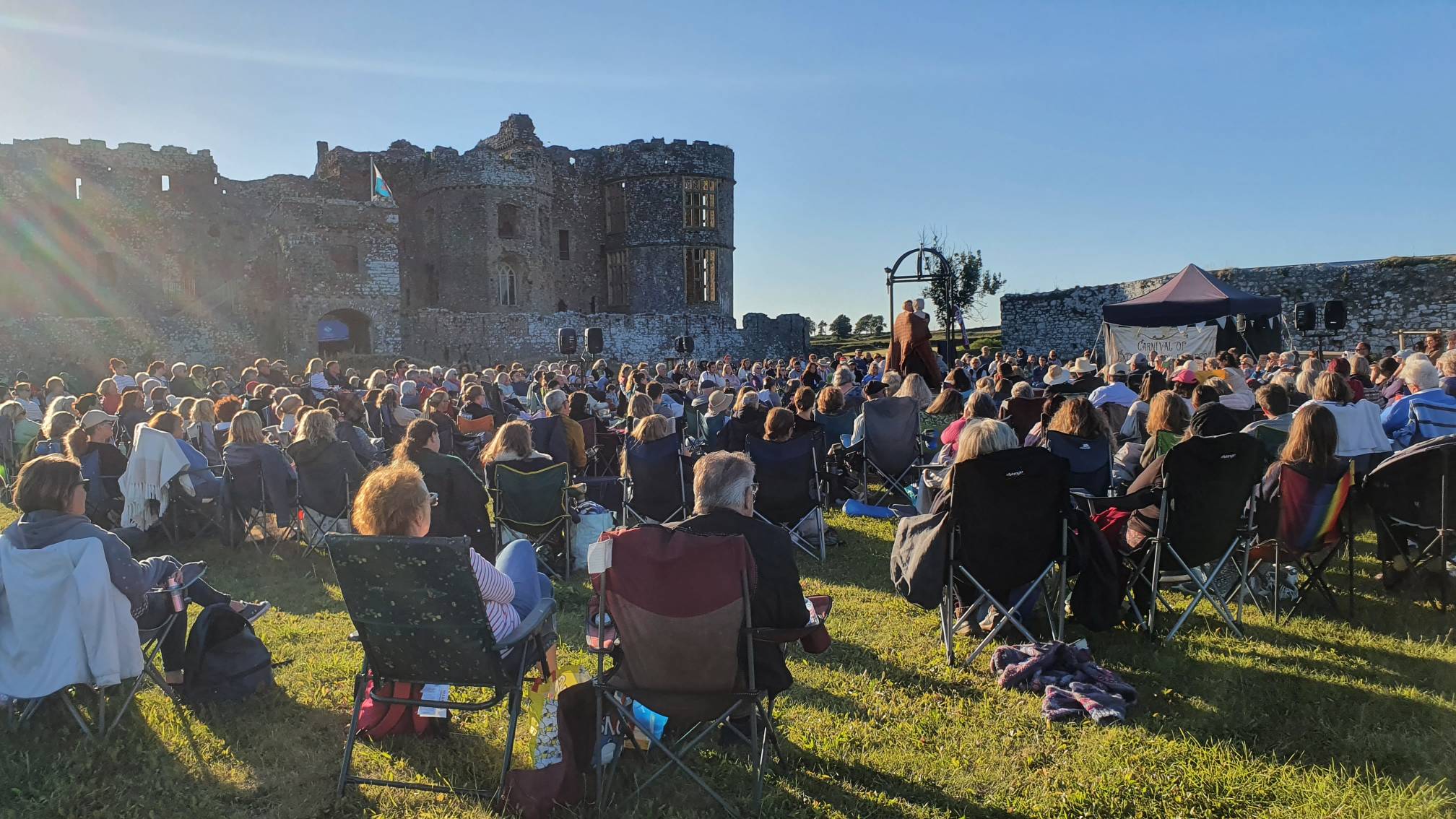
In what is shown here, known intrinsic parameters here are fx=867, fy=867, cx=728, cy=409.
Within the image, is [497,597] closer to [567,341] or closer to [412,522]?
[412,522]

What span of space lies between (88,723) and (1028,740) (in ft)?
13.6

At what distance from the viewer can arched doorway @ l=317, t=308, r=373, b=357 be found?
93.9 ft

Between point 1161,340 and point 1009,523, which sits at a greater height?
point 1161,340

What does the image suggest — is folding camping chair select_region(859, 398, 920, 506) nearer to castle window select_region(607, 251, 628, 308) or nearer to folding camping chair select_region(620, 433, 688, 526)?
folding camping chair select_region(620, 433, 688, 526)

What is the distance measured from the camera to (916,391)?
8664 millimetres

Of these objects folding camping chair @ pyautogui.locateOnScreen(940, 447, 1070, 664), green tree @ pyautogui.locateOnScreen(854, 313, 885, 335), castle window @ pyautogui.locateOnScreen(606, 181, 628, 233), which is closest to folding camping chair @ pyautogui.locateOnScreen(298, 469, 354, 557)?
folding camping chair @ pyautogui.locateOnScreen(940, 447, 1070, 664)

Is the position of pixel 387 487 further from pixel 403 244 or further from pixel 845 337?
pixel 845 337

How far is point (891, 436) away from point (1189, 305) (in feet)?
22.3

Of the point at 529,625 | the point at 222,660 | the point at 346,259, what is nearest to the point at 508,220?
the point at 346,259

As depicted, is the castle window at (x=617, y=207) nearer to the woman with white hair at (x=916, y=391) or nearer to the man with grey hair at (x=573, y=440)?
the woman with white hair at (x=916, y=391)

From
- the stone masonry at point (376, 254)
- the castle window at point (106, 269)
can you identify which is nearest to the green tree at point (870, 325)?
the stone masonry at point (376, 254)

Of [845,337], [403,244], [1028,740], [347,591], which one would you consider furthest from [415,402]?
[845,337]

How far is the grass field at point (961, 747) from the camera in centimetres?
319

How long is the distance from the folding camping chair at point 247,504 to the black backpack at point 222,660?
2724mm
